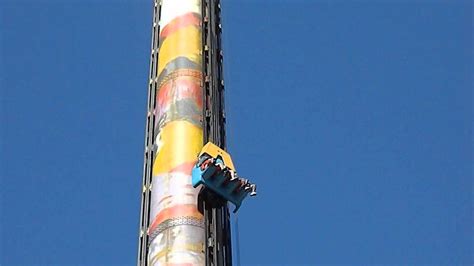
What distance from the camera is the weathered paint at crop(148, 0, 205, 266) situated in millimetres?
48094

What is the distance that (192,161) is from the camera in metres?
50.9

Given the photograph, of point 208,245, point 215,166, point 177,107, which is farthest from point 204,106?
point 208,245

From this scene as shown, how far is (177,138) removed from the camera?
5188 cm

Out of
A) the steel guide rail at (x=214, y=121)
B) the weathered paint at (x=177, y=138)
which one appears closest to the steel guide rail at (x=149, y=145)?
the weathered paint at (x=177, y=138)

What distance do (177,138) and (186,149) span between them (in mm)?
839

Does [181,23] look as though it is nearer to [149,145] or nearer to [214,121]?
[214,121]

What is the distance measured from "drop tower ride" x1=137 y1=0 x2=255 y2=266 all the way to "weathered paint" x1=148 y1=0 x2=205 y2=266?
4cm

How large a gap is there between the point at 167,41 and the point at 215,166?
9.98m

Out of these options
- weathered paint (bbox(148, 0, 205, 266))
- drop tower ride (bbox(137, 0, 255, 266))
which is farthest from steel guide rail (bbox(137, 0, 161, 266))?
weathered paint (bbox(148, 0, 205, 266))

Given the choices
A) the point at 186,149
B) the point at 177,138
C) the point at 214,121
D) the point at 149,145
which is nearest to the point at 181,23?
the point at 214,121

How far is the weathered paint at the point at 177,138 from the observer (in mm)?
48094

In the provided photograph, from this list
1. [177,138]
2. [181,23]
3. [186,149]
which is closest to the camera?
[186,149]

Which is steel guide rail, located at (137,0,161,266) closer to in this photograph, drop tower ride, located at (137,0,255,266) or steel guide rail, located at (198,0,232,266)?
drop tower ride, located at (137,0,255,266)

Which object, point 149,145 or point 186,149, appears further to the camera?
point 149,145
